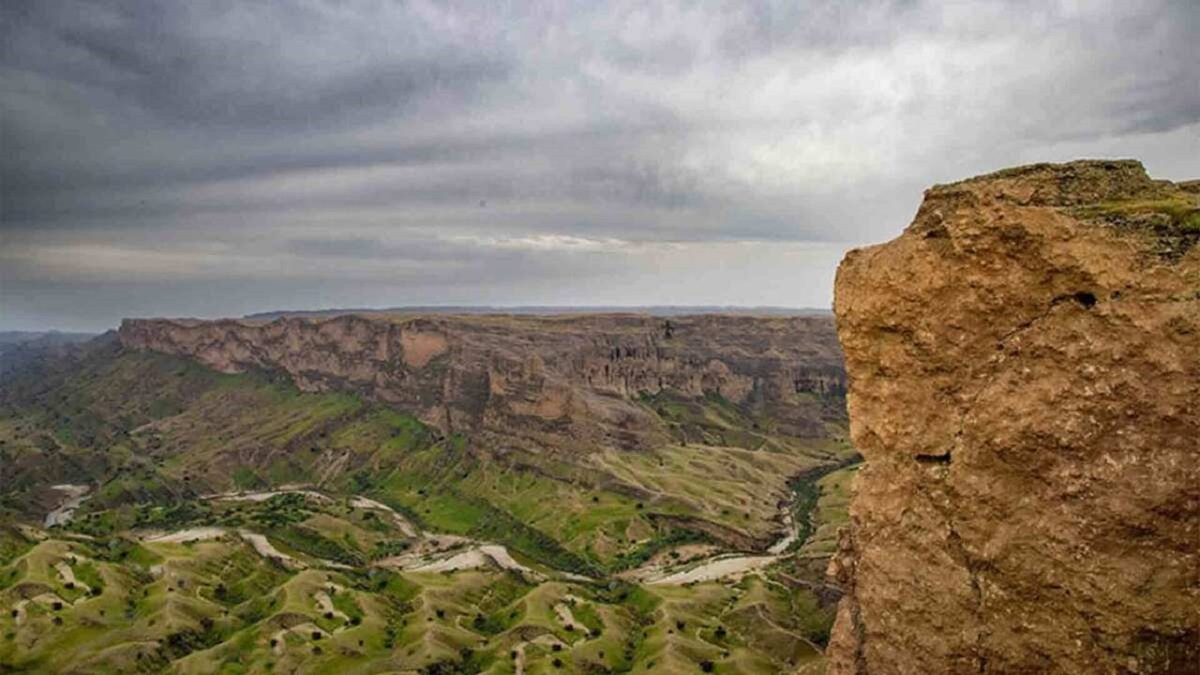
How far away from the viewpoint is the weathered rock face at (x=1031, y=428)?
18.4m

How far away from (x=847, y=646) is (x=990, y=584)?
5881 millimetres

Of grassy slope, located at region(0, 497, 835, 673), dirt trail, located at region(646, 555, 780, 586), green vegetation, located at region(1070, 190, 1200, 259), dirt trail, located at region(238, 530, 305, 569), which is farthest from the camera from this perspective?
dirt trail, located at region(238, 530, 305, 569)

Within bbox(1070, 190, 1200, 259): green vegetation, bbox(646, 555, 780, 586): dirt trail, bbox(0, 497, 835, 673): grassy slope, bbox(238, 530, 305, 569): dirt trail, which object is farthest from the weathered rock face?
bbox(238, 530, 305, 569): dirt trail

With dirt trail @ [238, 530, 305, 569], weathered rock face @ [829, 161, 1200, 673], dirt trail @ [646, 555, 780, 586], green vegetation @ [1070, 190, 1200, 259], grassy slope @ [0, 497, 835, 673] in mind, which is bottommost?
dirt trail @ [646, 555, 780, 586]

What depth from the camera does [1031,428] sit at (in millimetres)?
20031

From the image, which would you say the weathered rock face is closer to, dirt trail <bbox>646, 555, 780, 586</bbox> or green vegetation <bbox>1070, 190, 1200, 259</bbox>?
green vegetation <bbox>1070, 190, 1200, 259</bbox>

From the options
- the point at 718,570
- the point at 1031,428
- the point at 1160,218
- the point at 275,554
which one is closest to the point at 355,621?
the point at 275,554

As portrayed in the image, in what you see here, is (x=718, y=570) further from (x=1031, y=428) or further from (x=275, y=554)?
(x=1031, y=428)

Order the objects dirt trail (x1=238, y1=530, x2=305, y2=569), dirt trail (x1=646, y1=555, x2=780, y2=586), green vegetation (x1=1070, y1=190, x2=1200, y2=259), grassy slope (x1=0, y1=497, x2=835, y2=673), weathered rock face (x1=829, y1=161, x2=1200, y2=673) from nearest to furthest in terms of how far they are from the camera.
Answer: weathered rock face (x1=829, y1=161, x2=1200, y2=673), green vegetation (x1=1070, y1=190, x2=1200, y2=259), grassy slope (x1=0, y1=497, x2=835, y2=673), dirt trail (x1=646, y1=555, x2=780, y2=586), dirt trail (x1=238, y1=530, x2=305, y2=569)

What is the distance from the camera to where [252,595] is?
6161 inches

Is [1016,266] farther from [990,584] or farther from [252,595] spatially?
[252,595]

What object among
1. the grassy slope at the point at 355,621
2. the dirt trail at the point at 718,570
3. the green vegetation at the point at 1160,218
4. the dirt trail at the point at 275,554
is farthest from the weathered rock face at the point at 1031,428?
the dirt trail at the point at 275,554

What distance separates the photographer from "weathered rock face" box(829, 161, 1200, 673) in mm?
18375

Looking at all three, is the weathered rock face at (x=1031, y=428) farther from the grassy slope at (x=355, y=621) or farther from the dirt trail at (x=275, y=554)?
the dirt trail at (x=275, y=554)
